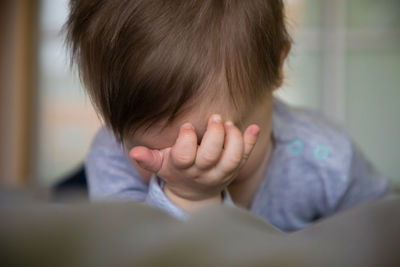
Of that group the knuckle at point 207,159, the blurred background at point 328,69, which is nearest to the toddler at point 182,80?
the knuckle at point 207,159

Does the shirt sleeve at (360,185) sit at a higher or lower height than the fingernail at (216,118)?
lower

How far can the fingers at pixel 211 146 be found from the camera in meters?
0.42

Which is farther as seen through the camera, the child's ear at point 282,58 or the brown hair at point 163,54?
the child's ear at point 282,58

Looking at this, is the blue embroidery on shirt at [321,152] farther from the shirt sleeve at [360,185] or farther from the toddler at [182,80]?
the toddler at [182,80]

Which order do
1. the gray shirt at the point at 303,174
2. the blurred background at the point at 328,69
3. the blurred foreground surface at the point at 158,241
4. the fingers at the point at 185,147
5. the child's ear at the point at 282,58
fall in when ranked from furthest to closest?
the blurred background at the point at 328,69 → the gray shirt at the point at 303,174 → the child's ear at the point at 282,58 → the fingers at the point at 185,147 → the blurred foreground surface at the point at 158,241

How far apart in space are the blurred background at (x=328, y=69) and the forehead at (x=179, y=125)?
2.01 meters

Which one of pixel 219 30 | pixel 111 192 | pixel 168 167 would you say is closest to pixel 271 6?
pixel 219 30

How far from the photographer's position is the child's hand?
0.42 m

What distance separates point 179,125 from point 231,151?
66 millimetres

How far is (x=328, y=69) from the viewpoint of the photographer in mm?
2520

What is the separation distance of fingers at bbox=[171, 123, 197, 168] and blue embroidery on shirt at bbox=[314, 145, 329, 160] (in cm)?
41

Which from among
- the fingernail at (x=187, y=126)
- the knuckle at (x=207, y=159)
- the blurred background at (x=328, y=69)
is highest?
the fingernail at (x=187, y=126)

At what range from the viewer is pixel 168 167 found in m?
0.45

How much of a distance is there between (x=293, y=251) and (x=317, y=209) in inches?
26.0
